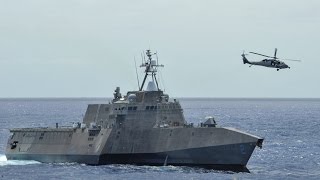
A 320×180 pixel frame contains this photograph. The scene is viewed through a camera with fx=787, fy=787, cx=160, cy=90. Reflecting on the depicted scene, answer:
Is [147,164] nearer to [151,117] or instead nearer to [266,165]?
[151,117]

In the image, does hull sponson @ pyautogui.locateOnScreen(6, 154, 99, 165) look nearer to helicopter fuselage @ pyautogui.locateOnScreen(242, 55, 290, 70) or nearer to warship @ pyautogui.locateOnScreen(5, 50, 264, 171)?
warship @ pyautogui.locateOnScreen(5, 50, 264, 171)

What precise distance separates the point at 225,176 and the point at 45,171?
1597cm

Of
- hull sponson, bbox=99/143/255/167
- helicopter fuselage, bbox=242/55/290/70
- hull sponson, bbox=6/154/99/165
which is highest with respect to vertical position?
helicopter fuselage, bbox=242/55/290/70

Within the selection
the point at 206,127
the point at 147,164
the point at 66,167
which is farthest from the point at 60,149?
the point at 206,127

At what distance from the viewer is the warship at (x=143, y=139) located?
66312 millimetres

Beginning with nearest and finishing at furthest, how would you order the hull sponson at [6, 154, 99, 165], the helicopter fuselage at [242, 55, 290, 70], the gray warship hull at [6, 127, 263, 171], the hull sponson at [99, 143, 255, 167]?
the hull sponson at [99, 143, 255, 167], the gray warship hull at [6, 127, 263, 171], the helicopter fuselage at [242, 55, 290, 70], the hull sponson at [6, 154, 99, 165]

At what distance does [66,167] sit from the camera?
70125mm

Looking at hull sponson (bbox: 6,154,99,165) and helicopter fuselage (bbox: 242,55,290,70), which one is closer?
helicopter fuselage (bbox: 242,55,290,70)

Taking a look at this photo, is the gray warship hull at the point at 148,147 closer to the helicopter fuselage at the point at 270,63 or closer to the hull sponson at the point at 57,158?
the hull sponson at the point at 57,158

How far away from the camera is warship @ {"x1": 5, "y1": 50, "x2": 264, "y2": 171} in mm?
66312

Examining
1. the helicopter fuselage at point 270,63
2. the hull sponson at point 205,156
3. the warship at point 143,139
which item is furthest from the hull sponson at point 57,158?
the helicopter fuselage at point 270,63

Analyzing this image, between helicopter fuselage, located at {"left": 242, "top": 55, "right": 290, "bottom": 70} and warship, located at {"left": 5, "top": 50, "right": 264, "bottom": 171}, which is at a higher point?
helicopter fuselage, located at {"left": 242, "top": 55, "right": 290, "bottom": 70}

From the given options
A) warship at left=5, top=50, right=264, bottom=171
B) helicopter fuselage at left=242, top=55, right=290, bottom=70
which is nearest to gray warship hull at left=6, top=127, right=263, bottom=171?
warship at left=5, top=50, right=264, bottom=171

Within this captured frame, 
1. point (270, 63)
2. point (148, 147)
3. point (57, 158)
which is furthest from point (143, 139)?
point (270, 63)
